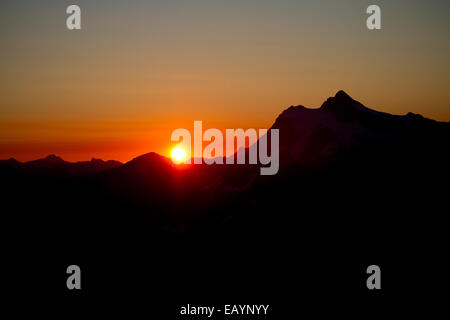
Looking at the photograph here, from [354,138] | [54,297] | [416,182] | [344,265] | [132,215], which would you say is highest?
[354,138]

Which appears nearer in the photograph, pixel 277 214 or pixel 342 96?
pixel 277 214

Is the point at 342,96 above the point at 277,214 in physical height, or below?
above

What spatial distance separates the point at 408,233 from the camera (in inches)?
3152

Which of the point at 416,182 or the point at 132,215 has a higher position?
the point at 416,182

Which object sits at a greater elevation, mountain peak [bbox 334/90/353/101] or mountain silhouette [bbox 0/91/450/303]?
mountain peak [bbox 334/90/353/101]

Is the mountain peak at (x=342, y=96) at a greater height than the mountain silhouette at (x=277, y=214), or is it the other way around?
the mountain peak at (x=342, y=96)

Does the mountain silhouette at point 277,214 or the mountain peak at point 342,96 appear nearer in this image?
the mountain silhouette at point 277,214

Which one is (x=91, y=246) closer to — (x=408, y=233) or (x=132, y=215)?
(x=132, y=215)

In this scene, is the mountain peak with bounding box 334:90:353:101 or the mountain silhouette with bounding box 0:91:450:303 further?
the mountain peak with bounding box 334:90:353:101
